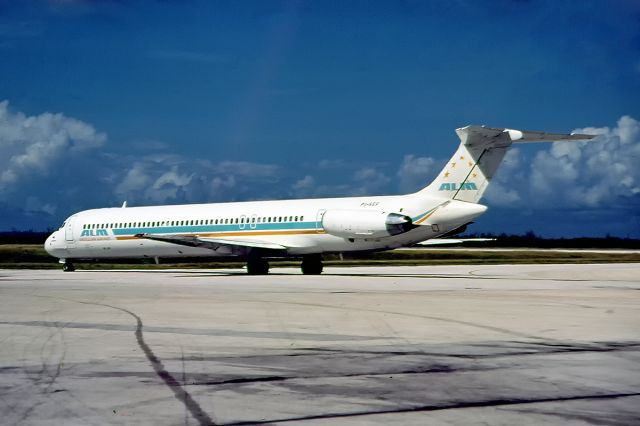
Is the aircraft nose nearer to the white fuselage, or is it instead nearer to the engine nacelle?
the white fuselage

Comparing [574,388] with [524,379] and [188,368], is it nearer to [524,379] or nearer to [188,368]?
[524,379]

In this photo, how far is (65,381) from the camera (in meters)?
8.58

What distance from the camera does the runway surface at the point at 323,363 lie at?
23.2 ft

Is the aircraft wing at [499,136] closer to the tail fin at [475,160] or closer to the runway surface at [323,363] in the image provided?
the tail fin at [475,160]

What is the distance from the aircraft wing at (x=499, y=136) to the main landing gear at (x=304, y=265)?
917 cm

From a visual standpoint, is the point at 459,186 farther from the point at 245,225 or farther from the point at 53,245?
the point at 53,245

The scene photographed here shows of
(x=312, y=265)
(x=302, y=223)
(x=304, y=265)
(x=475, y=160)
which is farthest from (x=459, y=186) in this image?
(x=304, y=265)

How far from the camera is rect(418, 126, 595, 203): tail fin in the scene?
32.5 m

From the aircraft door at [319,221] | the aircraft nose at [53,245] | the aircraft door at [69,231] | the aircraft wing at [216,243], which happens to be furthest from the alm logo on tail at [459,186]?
the aircraft nose at [53,245]

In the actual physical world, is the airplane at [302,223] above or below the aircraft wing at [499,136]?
below

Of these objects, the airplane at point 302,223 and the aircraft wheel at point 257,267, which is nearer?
the airplane at point 302,223

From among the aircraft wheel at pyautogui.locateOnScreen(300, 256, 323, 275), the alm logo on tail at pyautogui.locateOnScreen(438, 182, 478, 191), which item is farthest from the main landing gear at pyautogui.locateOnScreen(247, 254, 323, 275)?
the alm logo on tail at pyautogui.locateOnScreen(438, 182, 478, 191)

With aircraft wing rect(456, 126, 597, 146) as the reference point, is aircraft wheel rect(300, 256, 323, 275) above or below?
below

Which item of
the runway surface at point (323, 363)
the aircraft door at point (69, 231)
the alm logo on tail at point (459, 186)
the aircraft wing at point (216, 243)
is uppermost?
the alm logo on tail at point (459, 186)
